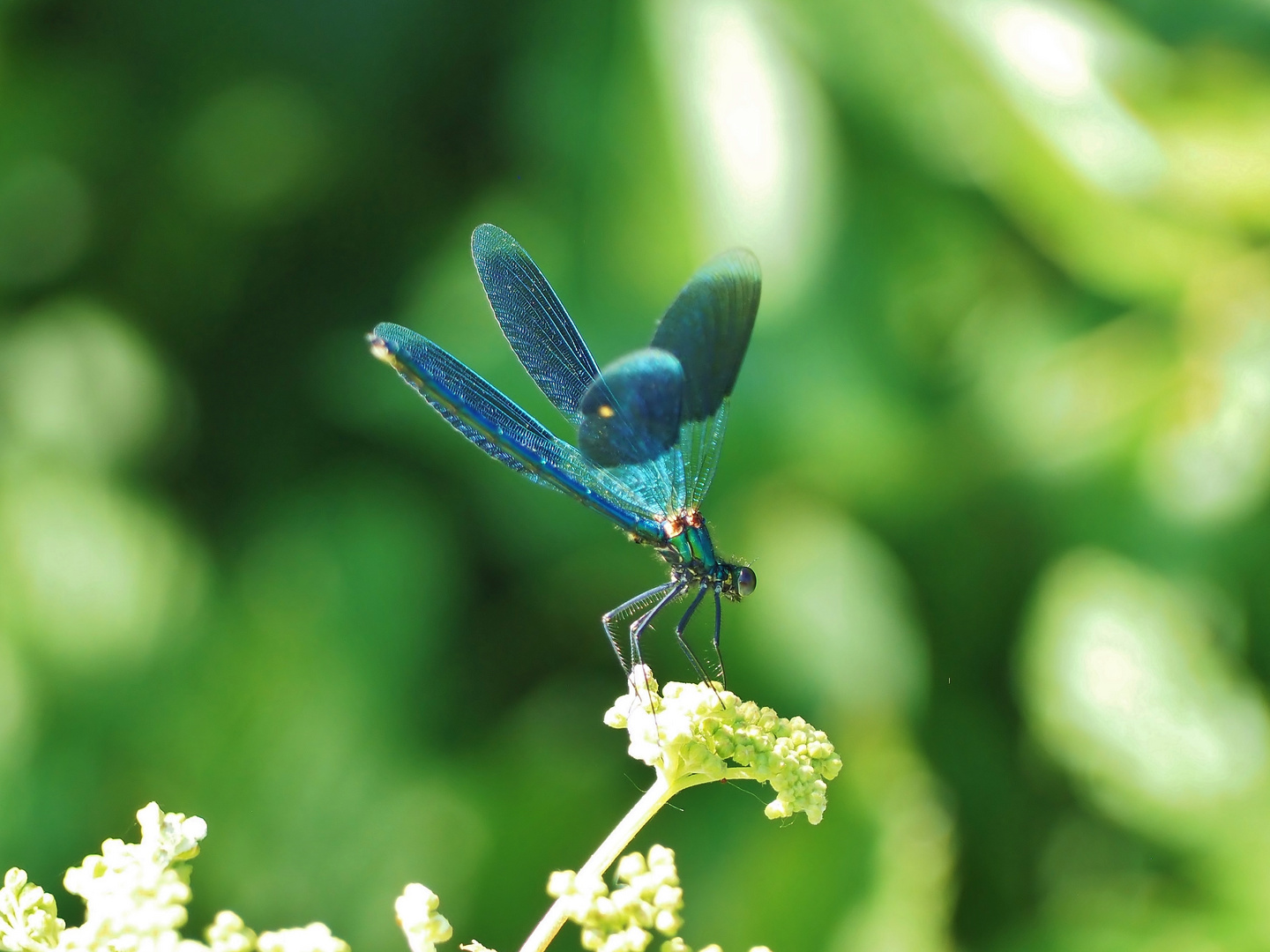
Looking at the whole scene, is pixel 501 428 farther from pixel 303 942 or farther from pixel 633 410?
pixel 303 942

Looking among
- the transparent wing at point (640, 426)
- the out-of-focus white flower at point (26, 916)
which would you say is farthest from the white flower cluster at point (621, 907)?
the transparent wing at point (640, 426)

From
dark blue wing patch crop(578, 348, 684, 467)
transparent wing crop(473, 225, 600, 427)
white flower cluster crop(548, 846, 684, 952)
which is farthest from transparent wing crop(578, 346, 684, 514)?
white flower cluster crop(548, 846, 684, 952)

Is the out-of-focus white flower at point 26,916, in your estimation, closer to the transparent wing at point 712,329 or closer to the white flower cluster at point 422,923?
the white flower cluster at point 422,923

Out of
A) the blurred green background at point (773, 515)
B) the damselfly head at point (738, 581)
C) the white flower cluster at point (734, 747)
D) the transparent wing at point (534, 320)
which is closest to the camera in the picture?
the white flower cluster at point (734, 747)

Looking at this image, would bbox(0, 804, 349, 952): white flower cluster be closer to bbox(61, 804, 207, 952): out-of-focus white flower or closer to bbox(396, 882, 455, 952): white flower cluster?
bbox(61, 804, 207, 952): out-of-focus white flower

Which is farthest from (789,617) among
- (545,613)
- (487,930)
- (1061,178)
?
→ (1061,178)
